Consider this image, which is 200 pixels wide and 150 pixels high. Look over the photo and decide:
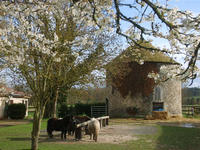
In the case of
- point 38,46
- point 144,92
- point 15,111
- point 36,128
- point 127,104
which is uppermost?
point 38,46

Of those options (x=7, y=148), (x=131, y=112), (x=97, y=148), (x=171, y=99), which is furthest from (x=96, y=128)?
(x=171, y=99)

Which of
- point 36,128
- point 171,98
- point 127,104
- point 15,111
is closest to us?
point 36,128

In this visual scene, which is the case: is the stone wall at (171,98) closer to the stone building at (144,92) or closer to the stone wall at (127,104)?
the stone building at (144,92)

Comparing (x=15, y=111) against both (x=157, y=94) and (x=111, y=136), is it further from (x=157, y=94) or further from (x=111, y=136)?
(x=111, y=136)

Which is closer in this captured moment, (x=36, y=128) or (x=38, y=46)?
(x=38, y=46)

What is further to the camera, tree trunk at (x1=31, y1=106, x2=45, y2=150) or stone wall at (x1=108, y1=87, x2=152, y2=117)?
A: stone wall at (x1=108, y1=87, x2=152, y2=117)

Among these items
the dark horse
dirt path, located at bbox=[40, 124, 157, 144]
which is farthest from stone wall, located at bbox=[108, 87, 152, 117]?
the dark horse

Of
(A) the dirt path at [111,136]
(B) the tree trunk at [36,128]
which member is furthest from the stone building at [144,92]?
(B) the tree trunk at [36,128]

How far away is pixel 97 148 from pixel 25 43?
4.80 meters

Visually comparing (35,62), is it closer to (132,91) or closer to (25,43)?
(25,43)

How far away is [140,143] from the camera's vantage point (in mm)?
10969

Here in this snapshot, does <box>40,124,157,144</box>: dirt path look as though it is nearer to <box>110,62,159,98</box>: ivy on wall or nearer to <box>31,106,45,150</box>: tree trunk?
<box>31,106,45,150</box>: tree trunk

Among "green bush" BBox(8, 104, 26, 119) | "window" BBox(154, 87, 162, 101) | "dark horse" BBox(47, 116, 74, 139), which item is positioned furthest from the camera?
"green bush" BBox(8, 104, 26, 119)

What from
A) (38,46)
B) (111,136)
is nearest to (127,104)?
(111,136)
